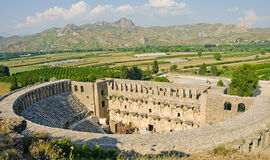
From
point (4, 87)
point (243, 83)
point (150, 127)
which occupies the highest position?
point (243, 83)

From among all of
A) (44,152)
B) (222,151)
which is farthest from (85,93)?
(222,151)

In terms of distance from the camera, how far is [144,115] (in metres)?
28.5

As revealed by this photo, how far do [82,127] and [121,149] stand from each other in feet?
52.4

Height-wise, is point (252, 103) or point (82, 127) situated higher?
point (252, 103)

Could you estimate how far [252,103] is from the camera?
20484mm

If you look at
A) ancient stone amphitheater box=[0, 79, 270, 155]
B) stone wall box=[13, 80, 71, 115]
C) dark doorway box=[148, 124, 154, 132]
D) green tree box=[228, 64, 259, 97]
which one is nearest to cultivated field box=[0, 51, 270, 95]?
green tree box=[228, 64, 259, 97]

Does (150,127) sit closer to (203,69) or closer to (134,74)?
(134,74)

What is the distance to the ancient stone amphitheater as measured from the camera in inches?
543

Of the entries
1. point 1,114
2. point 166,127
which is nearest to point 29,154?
point 1,114

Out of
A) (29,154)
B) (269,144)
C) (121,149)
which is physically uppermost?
(29,154)

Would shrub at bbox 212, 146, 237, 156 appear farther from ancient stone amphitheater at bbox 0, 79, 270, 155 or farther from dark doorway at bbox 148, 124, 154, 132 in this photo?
dark doorway at bbox 148, 124, 154, 132

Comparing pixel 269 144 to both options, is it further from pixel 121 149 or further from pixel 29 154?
pixel 29 154

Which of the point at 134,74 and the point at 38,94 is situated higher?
the point at 38,94

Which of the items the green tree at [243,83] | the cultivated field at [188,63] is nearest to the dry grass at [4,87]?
the cultivated field at [188,63]
